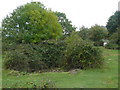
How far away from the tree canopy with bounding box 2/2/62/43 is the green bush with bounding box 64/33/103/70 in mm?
6469

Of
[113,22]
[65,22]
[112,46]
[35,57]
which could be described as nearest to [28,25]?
[35,57]

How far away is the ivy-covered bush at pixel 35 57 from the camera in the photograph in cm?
726

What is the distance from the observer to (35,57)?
7660mm

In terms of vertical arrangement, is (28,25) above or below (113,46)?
above

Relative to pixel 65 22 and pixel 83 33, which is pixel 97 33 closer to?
pixel 83 33

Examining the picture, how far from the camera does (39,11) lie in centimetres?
1440

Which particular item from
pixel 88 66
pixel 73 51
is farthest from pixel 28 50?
pixel 88 66

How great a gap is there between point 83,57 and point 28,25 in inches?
307

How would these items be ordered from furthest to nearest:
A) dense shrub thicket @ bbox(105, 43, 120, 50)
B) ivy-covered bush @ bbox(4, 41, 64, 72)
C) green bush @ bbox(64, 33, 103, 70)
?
1. dense shrub thicket @ bbox(105, 43, 120, 50)
2. ivy-covered bush @ bbox(4, 41, 64, 72)
3. green bush @ bbox(64, 33, 103, 70)

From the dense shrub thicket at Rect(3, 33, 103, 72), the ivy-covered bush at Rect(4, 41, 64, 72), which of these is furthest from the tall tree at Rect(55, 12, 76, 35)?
the dense shrub thicket at Rect(3, 33, 103, 72)

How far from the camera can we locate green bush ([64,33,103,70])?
22.9 ft

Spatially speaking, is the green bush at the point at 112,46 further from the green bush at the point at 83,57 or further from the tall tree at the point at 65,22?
the green bush at the point at 83,57

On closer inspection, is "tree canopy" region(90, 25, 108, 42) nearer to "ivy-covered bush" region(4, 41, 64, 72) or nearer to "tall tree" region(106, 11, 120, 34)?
"tall tree" region(106, 11, 120, 34)

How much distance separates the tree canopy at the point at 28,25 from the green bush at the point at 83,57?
21.2ft
